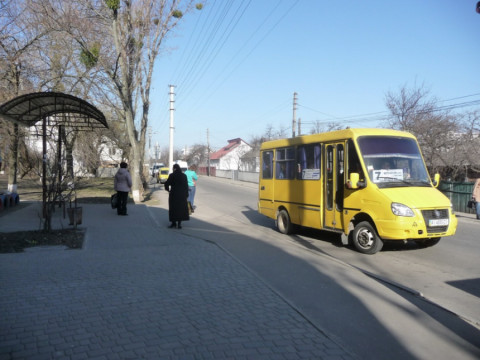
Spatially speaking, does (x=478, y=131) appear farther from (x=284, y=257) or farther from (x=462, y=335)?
(x=462, y=335)

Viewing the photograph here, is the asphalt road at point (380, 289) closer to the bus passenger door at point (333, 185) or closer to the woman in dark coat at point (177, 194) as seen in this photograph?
the bus passenger door at point (333, 185)

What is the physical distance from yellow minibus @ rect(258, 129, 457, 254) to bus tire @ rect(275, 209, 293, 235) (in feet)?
1.21

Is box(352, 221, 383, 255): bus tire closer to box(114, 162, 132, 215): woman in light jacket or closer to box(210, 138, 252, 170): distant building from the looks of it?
box(114, 162, 132, 215): woman in light jacket

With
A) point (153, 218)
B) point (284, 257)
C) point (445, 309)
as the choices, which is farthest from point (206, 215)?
point (445, 309)

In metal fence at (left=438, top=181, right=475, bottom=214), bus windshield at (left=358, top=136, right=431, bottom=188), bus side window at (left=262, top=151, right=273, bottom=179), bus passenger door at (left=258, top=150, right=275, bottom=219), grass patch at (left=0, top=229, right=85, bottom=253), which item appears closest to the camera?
grass patch at (left=0, top=229, right=85, bottom=253)

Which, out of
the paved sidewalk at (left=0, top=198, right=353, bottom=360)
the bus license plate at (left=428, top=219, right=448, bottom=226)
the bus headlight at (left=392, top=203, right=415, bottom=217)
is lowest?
the paved sidewalk at (left=0, top=198, right=353, bottom=360)

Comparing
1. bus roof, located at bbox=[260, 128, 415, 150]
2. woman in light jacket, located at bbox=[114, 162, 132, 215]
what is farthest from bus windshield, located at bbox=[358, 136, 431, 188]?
woman in light jacket, located at bbox=[114, 162, 132, 215]

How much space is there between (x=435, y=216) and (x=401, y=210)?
2.43 ft

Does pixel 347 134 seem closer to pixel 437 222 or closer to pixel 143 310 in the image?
pixel 437 222

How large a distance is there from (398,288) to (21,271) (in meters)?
5.70

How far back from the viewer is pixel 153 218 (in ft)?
44.3

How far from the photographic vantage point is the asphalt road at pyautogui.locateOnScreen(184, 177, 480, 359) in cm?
419

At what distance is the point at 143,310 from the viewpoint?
15.7ft

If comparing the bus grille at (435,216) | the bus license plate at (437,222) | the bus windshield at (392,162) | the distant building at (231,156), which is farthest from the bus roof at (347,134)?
the distant building at (231,156)
